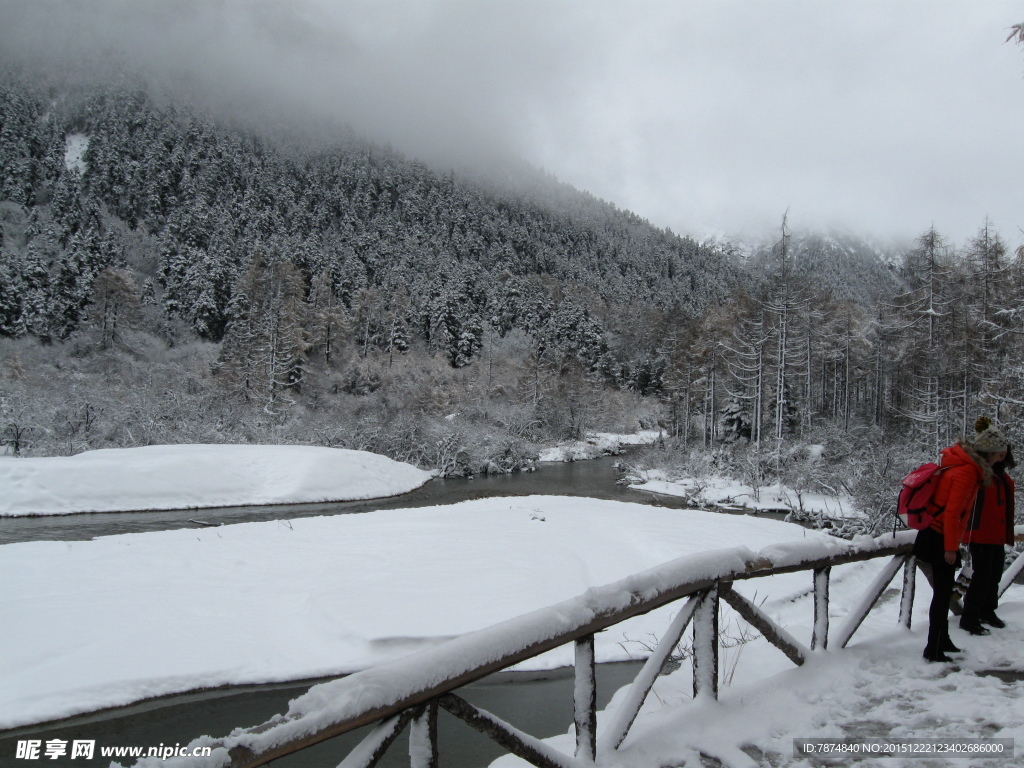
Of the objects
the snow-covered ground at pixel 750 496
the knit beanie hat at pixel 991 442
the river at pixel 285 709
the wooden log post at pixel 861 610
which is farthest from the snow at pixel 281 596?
the snow-covered ground at pixel 750 496

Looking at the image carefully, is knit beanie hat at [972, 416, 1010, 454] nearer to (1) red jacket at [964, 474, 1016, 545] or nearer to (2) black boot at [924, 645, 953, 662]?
(1) red jacket at [964, 474, 1016, 545]

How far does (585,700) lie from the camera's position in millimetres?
2422

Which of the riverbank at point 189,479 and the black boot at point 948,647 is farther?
the riverbank at point 189,479

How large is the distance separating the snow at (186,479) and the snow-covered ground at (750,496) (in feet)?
42.1

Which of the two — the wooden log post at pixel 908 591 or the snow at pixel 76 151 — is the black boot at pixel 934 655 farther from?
the snow at pixel 76 151

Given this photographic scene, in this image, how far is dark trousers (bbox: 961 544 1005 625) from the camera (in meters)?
4.43

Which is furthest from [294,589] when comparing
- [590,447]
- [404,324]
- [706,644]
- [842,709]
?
[404,324]

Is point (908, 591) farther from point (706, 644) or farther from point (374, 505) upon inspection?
point (374, 505)

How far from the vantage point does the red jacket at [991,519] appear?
14.0 feet

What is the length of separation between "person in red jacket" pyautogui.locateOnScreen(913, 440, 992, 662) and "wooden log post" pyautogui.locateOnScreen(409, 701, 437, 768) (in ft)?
12.6

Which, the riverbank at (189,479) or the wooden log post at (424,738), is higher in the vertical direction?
the wooden log post at (424,738)

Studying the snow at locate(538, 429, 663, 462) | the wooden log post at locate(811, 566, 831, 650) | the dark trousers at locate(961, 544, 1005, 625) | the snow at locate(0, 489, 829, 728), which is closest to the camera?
the wooden log post at locate(811, 566, 831, 650)

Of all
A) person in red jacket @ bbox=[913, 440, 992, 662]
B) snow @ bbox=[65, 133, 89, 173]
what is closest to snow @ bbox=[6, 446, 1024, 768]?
person in red jacket @ bbox=[913, 440, 992, 662]

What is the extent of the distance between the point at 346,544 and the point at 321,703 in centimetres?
1035
